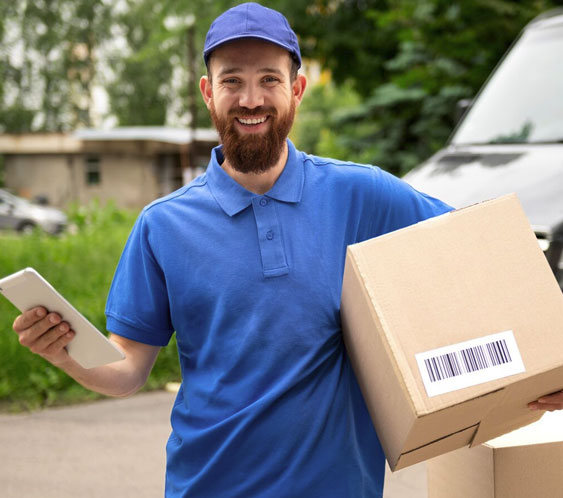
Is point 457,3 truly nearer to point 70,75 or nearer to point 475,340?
point 475,340

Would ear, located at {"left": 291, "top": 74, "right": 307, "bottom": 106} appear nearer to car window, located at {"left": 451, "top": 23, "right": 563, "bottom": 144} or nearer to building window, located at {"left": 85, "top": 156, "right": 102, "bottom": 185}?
car window, located at {"left": 451, "top": 23, "right": 563, "bottom": 144}

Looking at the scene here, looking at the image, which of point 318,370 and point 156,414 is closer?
point 318,370

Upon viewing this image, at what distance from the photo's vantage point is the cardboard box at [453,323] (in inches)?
63.7

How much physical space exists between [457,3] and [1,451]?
21.0 feet

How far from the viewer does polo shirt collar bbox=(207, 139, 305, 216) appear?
199cm

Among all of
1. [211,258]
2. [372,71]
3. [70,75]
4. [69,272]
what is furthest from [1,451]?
[70,75]

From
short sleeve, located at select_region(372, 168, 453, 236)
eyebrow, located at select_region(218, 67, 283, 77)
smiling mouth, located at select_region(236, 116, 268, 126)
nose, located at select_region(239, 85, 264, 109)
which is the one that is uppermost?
eyebrow, located at select_region(218, 67, 283, 77)

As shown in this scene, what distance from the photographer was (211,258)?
1929 millimetres

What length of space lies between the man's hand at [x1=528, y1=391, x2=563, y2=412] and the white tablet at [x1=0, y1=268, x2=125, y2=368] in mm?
918

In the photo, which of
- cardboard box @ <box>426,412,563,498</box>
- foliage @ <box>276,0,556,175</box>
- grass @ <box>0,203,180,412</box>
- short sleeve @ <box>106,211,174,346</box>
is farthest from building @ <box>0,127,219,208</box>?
cardboard box @ <box>426,412,563,498</box>

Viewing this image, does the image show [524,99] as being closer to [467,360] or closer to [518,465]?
[518,465]

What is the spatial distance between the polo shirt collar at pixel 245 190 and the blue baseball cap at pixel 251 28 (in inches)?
11.2

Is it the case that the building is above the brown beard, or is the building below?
below

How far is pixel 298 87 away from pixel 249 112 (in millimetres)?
219
